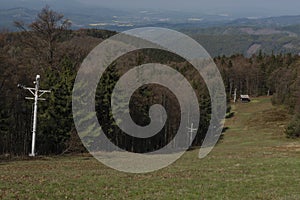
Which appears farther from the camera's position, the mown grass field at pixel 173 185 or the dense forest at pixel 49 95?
the dense forest at pixel 49 95

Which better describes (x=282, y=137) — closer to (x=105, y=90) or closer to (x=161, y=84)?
(x=161, y=84)

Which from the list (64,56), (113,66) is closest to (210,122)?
(113,66)

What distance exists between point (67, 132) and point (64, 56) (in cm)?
1085

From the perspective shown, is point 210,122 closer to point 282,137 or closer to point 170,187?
point 282,137

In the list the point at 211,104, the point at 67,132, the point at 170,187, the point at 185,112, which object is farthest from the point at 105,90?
the point at 170,187

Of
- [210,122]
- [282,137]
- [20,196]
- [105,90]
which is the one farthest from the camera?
[210,122]

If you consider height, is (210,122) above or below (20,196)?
below

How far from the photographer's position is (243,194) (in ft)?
50.4

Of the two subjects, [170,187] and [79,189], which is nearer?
[79,189]

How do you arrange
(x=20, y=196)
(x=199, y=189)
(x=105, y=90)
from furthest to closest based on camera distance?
(x=105, y=90) < (x=199, y=189) < (x=20, y=196)

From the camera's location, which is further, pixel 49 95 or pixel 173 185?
pixel 49 95

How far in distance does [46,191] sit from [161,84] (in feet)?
167

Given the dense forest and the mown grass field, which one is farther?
the dense forest

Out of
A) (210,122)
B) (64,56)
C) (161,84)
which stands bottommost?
(210,122)
